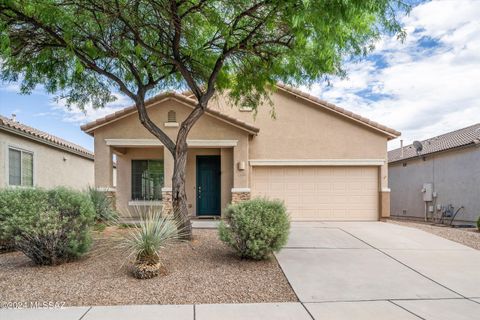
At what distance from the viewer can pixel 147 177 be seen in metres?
14.1

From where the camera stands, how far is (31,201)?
6777mm

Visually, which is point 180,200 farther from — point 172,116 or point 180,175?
point 172,116

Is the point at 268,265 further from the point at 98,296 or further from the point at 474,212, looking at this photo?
the point at 474,212

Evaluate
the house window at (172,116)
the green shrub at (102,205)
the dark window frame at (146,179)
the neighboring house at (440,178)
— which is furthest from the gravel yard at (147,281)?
the neighboring house at (440,178)

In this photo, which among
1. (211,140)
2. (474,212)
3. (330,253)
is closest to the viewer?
(330,253)

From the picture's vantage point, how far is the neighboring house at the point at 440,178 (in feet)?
51.8

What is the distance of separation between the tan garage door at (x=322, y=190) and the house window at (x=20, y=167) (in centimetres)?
939

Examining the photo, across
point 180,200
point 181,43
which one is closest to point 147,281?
point 180,200

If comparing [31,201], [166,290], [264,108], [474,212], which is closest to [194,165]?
[264,108]

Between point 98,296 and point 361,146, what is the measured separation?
443 inches

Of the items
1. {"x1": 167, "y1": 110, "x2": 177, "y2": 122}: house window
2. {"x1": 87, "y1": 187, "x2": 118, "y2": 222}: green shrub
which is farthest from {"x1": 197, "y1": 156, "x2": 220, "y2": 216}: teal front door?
{"x1": 87, "y1": 187, "x2": 118, "y2": 222}: green shrub

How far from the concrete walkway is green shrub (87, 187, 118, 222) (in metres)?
5.64

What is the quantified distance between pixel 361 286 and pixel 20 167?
13526 millimetres

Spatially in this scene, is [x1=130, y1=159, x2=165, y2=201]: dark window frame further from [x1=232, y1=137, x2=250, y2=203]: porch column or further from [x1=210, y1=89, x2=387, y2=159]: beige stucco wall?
[x1=210, y1=89, x2=387, y2=159]: beige stucco wall
